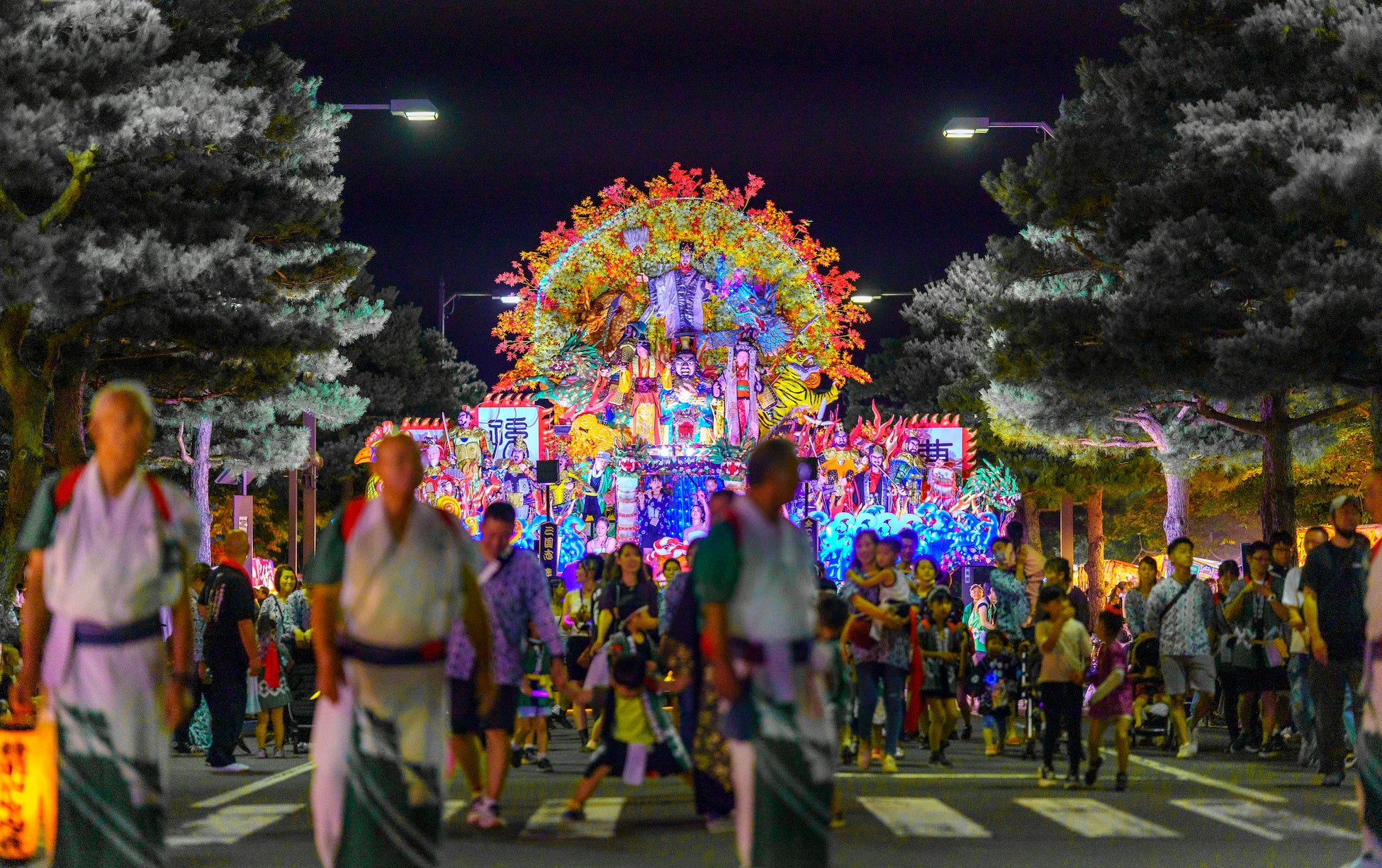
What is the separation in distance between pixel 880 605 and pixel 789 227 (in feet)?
97.4

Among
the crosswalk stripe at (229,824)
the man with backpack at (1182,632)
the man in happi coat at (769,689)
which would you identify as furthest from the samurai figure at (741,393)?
the man in happi coat at (769,689)

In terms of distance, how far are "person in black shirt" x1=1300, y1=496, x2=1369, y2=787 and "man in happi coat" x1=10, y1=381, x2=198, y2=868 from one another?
28.0 feet

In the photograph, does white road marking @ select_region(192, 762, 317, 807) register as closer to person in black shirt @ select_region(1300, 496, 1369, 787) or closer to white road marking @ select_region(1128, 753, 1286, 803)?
white road marking @ select_region(1128, 753, 1286, 803)

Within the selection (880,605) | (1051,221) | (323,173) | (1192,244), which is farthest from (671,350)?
(880,605)

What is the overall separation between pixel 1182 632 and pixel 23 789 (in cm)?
1032

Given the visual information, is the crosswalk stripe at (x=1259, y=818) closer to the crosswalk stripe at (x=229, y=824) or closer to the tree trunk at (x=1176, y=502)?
the crosswalk stripe at (x=229, y=824)

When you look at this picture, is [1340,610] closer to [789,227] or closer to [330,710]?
[330,710]

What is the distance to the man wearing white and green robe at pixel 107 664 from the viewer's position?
5.80 metres

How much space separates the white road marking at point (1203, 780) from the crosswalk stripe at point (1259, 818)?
0.29m

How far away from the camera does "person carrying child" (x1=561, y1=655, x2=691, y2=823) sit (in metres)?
10.0

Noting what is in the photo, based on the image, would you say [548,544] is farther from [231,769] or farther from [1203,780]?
[1203,780]

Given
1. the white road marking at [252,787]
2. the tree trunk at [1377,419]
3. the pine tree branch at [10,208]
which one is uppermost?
the pine tree branch at [10,208]

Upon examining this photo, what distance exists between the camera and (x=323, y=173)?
3197 cm

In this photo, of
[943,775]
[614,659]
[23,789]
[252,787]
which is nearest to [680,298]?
[943,775]
